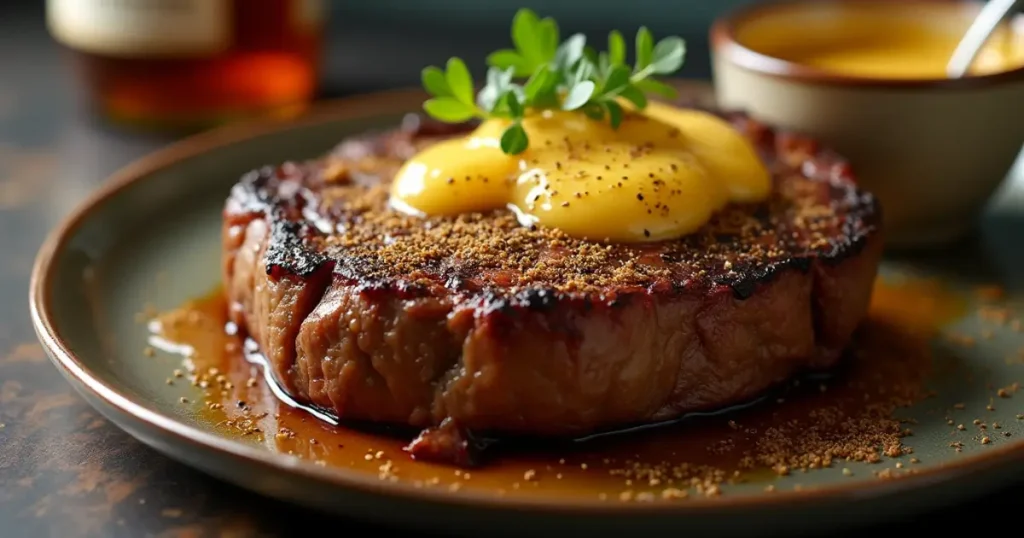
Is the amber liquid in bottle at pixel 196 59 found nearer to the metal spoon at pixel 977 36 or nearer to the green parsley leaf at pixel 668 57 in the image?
the green parsley leaf at pixel 668 57

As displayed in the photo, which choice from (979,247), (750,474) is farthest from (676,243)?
(979,247)

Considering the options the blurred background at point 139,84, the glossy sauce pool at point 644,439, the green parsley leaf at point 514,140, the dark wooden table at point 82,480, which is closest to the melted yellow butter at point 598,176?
the green parsley leaf at point 514,140

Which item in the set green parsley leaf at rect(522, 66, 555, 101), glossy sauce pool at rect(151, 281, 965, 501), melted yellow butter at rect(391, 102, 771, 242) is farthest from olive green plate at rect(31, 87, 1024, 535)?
green parsley leaf at rect(522, 66, 555, 101)

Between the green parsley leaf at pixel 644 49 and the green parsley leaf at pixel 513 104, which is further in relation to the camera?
the green parsley leaf at pixel 644 49

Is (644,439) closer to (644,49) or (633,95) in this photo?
(633,95)

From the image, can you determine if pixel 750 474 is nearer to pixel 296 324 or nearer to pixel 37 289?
pixel 296 324

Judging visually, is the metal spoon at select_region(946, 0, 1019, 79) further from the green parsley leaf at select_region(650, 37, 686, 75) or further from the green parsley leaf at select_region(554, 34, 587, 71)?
the green parsley leaf at select_region(554, 34, 587, 71)

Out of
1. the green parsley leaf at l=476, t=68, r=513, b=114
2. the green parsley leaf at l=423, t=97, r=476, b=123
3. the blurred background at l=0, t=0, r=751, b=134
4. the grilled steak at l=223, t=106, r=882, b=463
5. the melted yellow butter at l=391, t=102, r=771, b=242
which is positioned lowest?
the blurred background at l=0, t=0, r=751, b=134
